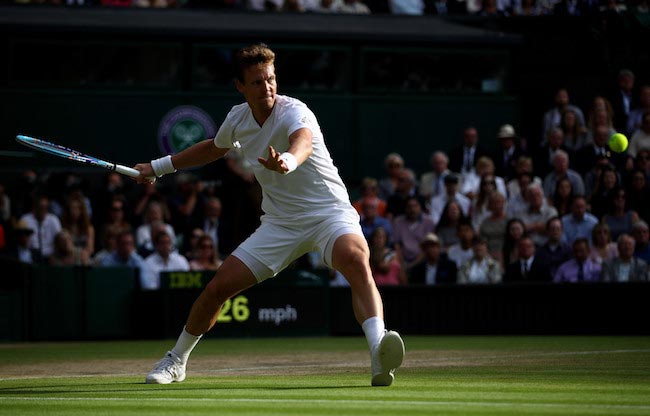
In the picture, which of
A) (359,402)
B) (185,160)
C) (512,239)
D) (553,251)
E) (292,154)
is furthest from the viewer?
(512,239)

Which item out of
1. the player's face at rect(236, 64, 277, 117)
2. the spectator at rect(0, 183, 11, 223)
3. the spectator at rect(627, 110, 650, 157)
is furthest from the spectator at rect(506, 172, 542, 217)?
the player's face at rect(236, 64, 277, 117)

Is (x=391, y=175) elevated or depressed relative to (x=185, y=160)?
elevated

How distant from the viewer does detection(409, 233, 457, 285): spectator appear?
1731 cm

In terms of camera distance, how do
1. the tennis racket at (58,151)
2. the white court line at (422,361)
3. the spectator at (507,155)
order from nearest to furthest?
1. the tennis racket at (58,151)
2. the white court line at (422,361)
3. the spectator at (507,155)

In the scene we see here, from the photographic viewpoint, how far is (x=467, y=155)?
1977cm

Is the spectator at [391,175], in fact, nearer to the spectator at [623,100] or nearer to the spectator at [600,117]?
the spectator at [600,117]

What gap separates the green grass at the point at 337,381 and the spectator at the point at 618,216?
A: 9.51 ft

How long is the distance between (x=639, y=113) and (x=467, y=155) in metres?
2.69

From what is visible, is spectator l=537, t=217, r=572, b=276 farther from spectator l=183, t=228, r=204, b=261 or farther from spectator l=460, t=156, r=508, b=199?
spectator l=183, t=228, r=204, b=261

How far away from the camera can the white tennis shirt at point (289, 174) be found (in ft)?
29.0

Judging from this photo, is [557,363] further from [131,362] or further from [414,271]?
[414,271]

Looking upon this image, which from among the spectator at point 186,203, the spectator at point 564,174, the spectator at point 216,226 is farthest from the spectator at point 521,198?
the spectator at point 186,203

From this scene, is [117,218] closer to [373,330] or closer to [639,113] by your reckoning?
[639,113]

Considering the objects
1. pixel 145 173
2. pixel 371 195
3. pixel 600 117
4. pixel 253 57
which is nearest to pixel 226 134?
pixel 253 57
